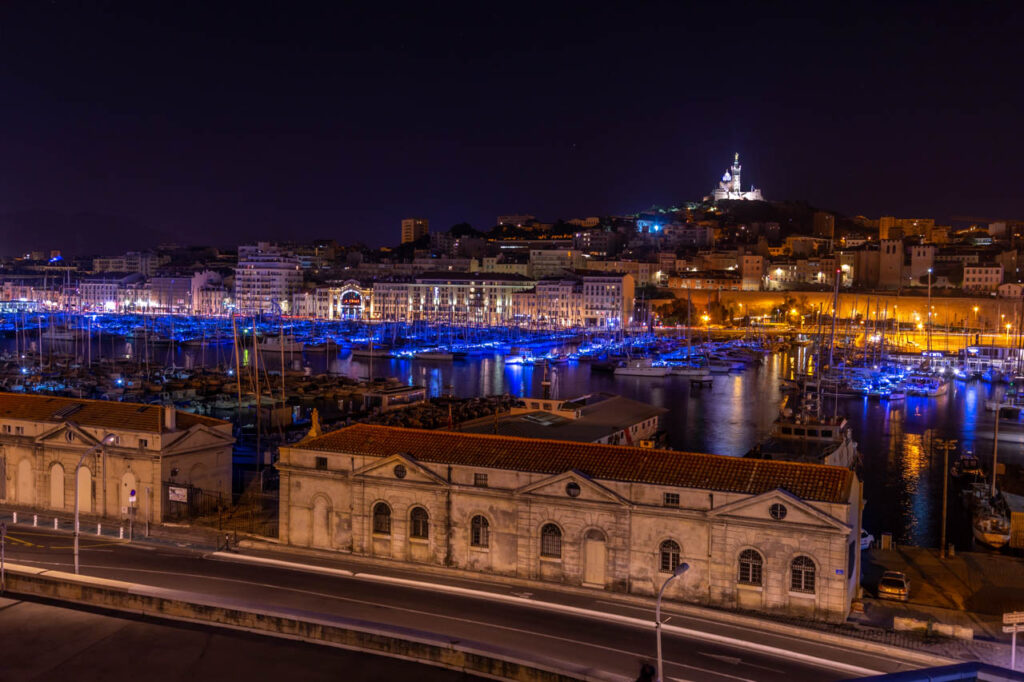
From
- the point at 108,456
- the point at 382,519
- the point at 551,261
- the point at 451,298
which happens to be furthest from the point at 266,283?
the point at 382,519

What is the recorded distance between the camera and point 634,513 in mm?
12500

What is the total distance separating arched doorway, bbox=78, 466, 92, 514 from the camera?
1656 cm

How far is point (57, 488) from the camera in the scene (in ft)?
55.2

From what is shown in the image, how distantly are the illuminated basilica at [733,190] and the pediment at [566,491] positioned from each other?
139445 millimetres

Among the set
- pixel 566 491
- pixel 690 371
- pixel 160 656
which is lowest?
pixel 160 656

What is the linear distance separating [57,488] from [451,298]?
8204cm

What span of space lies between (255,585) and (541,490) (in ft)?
13.8

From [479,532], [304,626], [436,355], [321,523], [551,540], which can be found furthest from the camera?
[436,355]

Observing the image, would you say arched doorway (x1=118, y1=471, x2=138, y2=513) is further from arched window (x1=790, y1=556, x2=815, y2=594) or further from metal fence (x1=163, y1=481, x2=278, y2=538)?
arched window (x1=790, y1=556, x2=815, y2=594)

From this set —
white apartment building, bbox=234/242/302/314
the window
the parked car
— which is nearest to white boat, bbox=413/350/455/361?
white apartment building, bbox=234/242/302/314

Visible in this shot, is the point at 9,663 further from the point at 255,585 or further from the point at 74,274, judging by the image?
the point at 74,274

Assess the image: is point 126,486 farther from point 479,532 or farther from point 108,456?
point 479,532

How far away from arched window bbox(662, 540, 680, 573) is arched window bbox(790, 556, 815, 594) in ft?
4.94

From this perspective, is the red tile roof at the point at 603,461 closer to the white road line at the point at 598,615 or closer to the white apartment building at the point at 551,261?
the white road line at the point at 598,615
